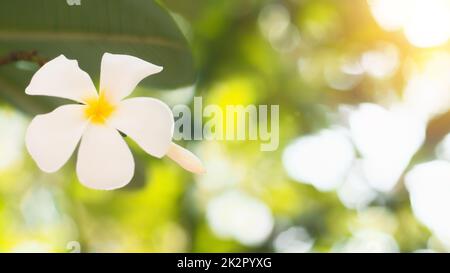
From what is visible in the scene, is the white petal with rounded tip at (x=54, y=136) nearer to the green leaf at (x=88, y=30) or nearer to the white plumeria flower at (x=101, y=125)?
the white plumeria flower at (x=101, y=125)

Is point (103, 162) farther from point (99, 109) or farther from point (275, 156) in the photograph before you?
point (275, 156)

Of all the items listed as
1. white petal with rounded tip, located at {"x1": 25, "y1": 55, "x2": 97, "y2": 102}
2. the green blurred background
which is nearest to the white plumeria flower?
white petal with rounded tip, located at {"x1": 25, "y1": 55, "x2": 97, "y2": 102}

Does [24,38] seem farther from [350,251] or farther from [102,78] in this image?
[350,251]

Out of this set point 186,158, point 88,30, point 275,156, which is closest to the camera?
point 186,158

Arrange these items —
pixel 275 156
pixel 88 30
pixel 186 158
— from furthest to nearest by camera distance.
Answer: pixel 275 156 → pixel 88 30 → pixel 186 158

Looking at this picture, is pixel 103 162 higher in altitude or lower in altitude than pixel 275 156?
lower

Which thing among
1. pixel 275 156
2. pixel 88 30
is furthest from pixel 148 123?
pixel 275 156
